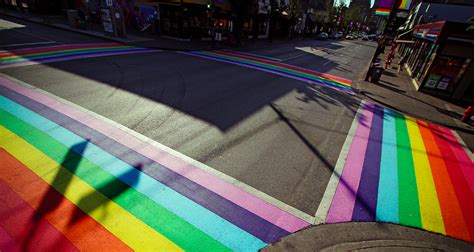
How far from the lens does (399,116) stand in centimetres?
1002

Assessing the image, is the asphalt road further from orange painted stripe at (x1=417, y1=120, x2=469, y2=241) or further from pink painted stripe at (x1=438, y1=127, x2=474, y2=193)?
pink painted stripe at (x1=438, y1=127, x2=474, y2=193)

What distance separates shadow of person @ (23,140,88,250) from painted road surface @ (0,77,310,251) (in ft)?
0.05

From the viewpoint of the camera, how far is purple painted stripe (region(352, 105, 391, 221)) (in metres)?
4.57

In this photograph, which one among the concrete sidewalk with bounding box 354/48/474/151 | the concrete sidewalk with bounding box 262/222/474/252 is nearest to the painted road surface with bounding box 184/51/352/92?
the concrete sidewalk with bounding box 354/48/474/151

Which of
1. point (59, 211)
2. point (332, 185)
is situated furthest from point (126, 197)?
point (332, 185)

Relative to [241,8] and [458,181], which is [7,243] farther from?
[241,8]

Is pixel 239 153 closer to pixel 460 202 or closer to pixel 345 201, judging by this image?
pixel 345 201

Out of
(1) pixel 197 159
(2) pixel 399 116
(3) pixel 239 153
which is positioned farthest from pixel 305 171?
(2) pixel 399 116

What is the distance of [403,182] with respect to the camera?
5648mm

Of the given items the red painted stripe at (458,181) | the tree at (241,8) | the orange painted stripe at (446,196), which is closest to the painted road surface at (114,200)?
the orange painted stripe at (446,196)

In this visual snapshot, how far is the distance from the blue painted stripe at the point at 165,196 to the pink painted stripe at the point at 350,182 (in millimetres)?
1741

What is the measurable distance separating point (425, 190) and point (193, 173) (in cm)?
538

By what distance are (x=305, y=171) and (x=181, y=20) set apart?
21.4 m

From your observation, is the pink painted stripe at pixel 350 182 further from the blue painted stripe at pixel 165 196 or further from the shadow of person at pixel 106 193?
the shadow of person at pixel 106 193
